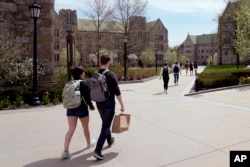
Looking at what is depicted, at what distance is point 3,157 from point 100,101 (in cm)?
202

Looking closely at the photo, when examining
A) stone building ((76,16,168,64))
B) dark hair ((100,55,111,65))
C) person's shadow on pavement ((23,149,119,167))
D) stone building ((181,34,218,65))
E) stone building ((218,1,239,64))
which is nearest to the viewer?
person's shadow on pavement ((23,149,119,167))

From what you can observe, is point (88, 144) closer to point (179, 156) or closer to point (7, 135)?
point (179, 156)

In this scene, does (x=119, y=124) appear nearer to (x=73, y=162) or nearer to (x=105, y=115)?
(x=105, y=115)

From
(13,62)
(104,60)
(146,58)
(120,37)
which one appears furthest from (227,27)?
(104,60)

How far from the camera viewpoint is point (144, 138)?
6141 mm

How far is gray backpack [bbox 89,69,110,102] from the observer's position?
4.70 m

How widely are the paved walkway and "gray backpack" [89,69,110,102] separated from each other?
1085 millimetres

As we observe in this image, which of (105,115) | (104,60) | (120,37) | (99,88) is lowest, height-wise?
(105,115)

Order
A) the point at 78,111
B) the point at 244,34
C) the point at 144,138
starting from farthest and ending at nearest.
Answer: the point at 244,34 < the point at 144,138 < the point at 78,111

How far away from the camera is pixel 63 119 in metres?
8.20

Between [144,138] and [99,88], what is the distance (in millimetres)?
2012

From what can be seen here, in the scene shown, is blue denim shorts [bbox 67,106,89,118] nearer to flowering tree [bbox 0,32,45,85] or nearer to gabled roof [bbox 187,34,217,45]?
flowering tree [bbox 0,32,45,85]

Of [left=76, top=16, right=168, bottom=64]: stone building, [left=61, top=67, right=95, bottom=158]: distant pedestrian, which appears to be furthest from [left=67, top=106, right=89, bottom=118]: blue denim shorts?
[left=76, top=16, right=168, bottom=64]: stone building

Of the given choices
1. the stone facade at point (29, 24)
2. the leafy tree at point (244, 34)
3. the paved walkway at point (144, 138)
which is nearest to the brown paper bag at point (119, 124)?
the paved walkway at point (144, 138)
